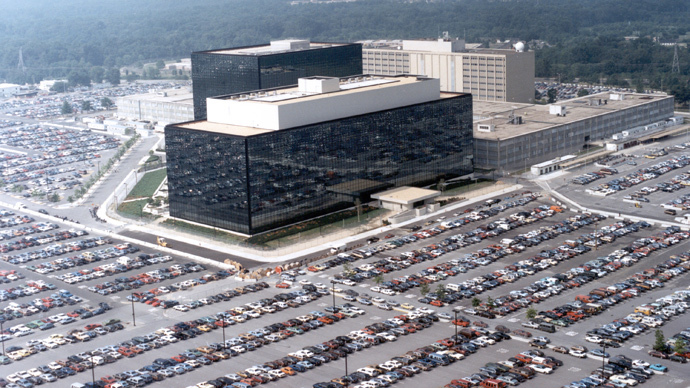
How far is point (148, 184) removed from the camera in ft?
330

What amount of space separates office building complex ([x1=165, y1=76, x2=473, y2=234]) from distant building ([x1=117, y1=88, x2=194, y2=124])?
42.3m

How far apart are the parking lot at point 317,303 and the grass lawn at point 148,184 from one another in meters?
14.7

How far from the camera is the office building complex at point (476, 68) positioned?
127562 mm

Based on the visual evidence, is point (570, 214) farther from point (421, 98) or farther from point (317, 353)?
point (317, 353)

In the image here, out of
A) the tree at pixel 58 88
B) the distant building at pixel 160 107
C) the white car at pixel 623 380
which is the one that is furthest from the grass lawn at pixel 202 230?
the tree at pixel 58 88

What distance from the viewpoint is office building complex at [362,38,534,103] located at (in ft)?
419

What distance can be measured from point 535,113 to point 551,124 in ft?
28.2

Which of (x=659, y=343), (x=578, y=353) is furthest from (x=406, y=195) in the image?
(x=659, y=343)

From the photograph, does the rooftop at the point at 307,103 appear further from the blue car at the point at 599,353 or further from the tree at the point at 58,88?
the tree at the point at 58,88

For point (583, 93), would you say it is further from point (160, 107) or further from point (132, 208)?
point (132, 208)

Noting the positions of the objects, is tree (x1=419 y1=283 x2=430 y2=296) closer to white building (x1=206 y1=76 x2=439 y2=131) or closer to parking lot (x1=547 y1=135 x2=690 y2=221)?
white building (x1=206 y1=76 x2=439 y2=131)

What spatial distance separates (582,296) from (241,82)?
51.9 meters

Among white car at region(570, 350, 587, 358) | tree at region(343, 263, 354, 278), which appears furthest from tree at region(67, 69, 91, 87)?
white car at region(570, 350, 587, 358)

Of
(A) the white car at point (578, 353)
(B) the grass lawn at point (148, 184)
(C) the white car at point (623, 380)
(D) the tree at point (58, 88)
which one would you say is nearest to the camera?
(C) the white car at point (623, 380)
